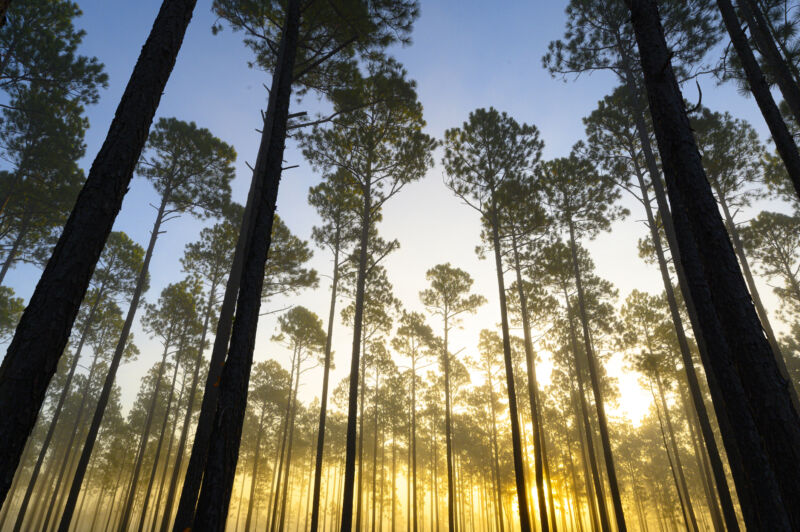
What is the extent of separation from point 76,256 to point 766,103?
1084 cm

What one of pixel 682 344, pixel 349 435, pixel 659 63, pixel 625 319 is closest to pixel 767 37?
pixel 659 63

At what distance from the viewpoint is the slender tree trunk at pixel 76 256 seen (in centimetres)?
214

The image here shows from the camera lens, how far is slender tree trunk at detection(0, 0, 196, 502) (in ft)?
7.03

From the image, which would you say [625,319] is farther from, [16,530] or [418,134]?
Answer: [16,530]

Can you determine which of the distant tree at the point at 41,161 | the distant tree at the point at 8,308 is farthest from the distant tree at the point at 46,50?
the distant tree at the point at 8,308

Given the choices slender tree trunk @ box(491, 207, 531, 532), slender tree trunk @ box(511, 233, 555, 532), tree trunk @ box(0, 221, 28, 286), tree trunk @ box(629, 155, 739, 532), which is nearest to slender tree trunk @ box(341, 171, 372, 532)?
slender tree trunk @ box(491, 207, 531, 532)

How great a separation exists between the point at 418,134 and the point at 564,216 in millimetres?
7556

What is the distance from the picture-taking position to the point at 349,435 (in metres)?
9.47

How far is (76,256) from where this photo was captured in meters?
2.58

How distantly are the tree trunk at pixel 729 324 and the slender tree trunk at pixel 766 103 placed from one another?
444 cm

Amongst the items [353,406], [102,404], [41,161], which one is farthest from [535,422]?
[41,161]

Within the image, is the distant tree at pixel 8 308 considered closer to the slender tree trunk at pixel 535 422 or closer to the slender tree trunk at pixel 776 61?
the slender tree trunk at pixel 535 422

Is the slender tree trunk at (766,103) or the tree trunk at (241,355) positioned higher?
the slender tree trunk at (766,103)

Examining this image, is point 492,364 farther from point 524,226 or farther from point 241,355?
point 241,355
